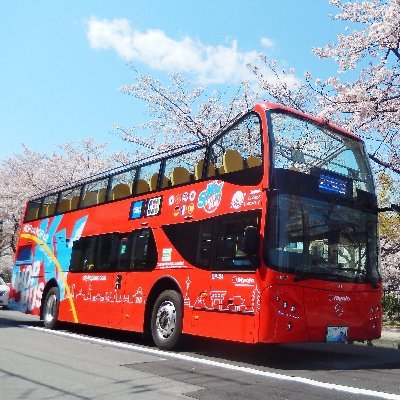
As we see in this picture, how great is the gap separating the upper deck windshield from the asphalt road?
1.44 meters

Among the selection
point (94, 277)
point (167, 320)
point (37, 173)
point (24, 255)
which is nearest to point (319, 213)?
point (167, 320)

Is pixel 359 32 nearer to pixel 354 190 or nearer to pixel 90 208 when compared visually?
pixel 354 190

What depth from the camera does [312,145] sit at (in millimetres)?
8445

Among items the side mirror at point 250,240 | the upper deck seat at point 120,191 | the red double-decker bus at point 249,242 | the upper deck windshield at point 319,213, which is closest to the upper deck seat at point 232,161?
the red double-decker bus at point 249,242

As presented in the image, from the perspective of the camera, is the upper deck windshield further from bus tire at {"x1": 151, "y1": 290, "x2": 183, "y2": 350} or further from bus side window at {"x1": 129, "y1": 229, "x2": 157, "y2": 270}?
bus side window at {"x1": 129, "y1": 229, "x2": 157, "y2": 270}

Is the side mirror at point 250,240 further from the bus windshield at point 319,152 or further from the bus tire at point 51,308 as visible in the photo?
the bus tire at point 51,308

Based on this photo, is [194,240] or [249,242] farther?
[194,240]

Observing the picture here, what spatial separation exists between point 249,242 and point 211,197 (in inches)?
66.4

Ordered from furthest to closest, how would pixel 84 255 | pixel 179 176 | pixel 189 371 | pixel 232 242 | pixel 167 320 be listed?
pixel 84 255 → pixel 179 176 → pixel 167 320 → pixel 232 242 → pixel 189 371

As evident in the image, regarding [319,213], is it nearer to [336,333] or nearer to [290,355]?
[336,333]

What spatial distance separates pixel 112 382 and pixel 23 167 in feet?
105

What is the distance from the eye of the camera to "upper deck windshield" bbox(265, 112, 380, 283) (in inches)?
276

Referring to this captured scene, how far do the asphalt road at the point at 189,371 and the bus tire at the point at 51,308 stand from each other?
8.46 ft

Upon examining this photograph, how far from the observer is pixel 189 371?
6355 millimetres
